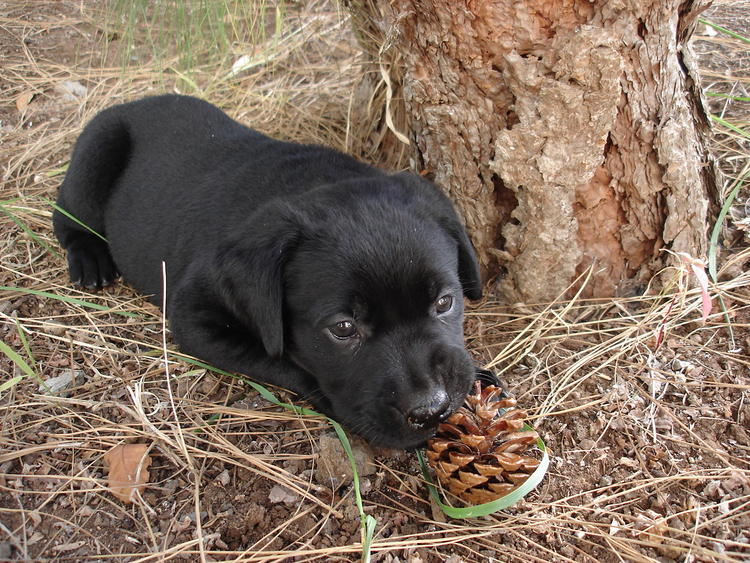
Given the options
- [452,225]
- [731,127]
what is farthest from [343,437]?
[731,127]

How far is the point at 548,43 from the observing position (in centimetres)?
296

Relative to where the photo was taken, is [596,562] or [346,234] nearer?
[596,562]

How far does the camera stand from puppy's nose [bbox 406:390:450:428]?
2.36m

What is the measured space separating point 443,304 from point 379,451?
2.10 feet

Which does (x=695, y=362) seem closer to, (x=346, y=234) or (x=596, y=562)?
(x=596, y=562)

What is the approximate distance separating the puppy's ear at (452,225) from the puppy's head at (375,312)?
11 cm

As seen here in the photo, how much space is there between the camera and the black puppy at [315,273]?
251 centimetres

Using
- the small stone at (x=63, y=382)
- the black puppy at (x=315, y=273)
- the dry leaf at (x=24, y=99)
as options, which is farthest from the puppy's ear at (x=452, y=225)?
the dry leaf at (x=24, y=99)

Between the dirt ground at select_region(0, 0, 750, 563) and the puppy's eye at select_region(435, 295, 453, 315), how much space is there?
21.5 inches

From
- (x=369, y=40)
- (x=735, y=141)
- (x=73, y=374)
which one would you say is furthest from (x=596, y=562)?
(x=369, y=40)

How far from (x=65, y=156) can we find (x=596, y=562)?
14.5 feet

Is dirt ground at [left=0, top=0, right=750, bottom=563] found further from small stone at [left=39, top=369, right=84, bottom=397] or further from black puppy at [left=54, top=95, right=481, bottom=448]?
black puppy at [left=54, top=95, right=481, bottom=448]

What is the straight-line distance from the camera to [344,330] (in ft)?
8.51

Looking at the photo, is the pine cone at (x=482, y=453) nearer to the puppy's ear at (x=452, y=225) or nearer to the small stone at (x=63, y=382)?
the puppy's ear at (x=452, y=225)
